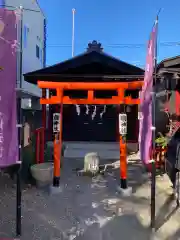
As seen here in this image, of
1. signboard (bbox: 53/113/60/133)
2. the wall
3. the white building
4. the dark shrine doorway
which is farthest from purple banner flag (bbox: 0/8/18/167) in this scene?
the wall

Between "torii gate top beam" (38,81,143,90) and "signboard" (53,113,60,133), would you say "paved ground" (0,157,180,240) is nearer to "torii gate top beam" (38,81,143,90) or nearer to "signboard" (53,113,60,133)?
"signboard" (53,113,60,133)

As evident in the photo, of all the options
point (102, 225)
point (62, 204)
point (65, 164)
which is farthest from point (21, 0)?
point (102, 225)

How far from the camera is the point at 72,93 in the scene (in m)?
11.2

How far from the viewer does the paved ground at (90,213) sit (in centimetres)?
373

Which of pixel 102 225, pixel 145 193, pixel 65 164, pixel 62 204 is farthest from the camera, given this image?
pixel 65 164

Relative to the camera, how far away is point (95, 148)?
10.7 m

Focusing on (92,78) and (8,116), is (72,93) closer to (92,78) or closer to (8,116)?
(92,78)

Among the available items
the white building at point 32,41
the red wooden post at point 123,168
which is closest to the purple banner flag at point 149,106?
the red wooden post at point 123,168

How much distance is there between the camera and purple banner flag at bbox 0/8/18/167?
10.6ft

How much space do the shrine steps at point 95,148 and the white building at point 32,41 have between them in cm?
387

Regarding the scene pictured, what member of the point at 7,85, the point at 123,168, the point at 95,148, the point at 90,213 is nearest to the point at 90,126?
the point at 95,148

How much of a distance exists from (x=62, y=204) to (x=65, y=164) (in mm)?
3602

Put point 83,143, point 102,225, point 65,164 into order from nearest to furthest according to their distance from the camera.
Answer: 1. point 102,225
2. point 65,164
3. point 83,143

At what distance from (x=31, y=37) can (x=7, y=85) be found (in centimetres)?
1310
